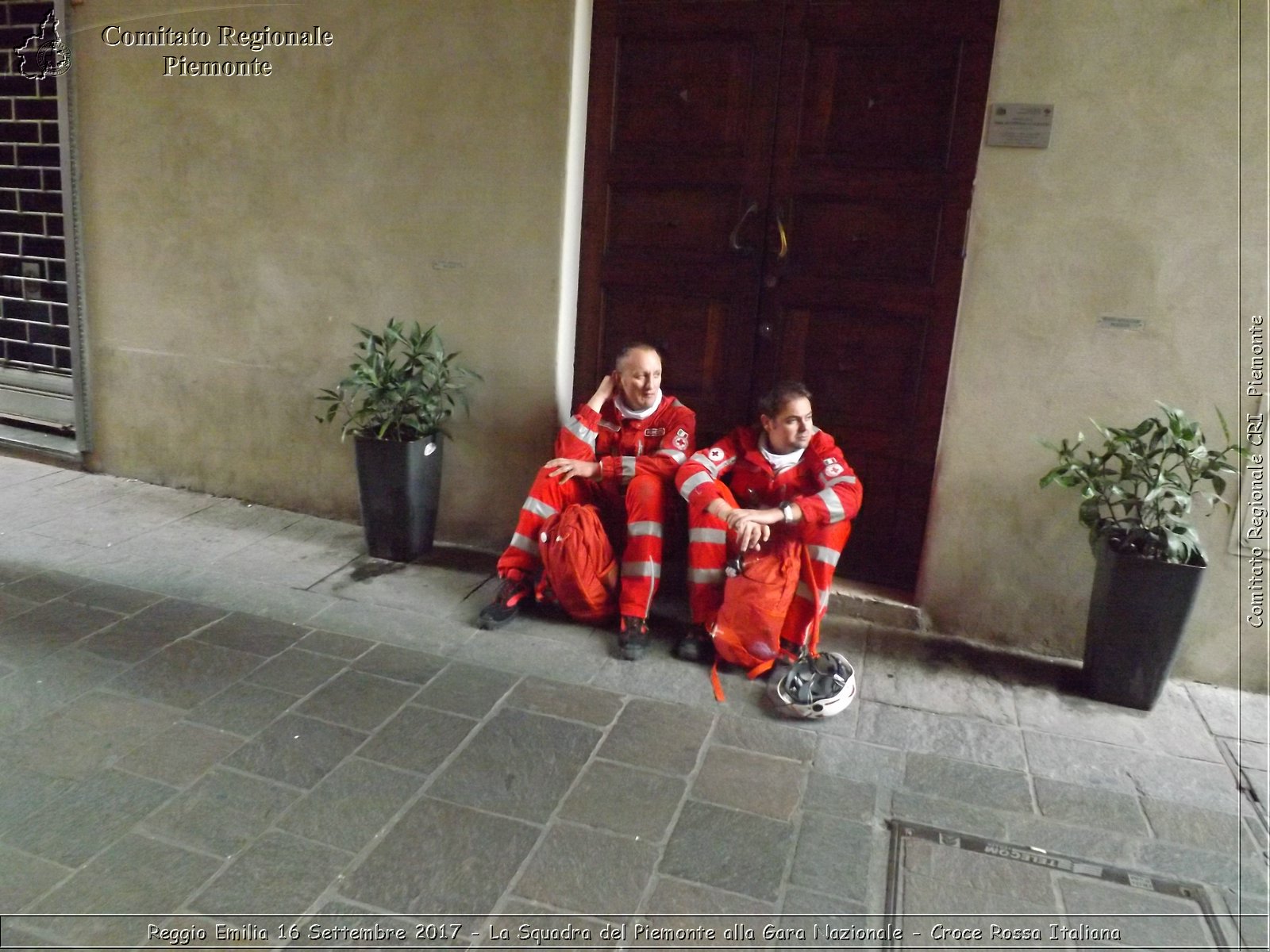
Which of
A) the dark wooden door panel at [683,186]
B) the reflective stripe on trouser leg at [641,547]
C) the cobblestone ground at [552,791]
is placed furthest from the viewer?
the dark wooden door panel at [683,186]

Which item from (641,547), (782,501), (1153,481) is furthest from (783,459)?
(1153,481)

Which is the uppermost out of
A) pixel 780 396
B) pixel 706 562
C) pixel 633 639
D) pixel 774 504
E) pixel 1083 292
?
pixel 1083 292

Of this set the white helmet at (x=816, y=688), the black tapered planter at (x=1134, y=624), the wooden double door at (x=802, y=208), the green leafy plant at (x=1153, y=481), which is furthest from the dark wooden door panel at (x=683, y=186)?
the black tapered planter at (x=1134, y=624)

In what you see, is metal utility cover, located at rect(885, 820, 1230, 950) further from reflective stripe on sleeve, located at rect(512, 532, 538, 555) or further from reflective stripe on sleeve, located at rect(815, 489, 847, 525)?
reflective stripe on sleeve, located at rect(512, 532, 538, 555)

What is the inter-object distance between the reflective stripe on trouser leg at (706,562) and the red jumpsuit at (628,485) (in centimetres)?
17

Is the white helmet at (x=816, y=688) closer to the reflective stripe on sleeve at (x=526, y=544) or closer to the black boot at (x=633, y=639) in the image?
the black boot at (x=633, y=639)

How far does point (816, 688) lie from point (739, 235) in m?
1.94

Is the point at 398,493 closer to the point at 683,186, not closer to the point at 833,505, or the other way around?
the point at 683,186

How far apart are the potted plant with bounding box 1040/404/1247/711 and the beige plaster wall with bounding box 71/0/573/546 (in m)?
2.33

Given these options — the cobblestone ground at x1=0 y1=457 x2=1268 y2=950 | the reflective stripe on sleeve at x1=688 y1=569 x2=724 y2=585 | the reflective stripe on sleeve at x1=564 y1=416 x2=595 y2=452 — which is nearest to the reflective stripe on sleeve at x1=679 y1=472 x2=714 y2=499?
the reflective stripe on sleeve at x1=688 y1=569 x2=724 y2=585

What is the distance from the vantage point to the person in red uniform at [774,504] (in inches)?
134

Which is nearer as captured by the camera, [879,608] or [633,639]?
[633,639]

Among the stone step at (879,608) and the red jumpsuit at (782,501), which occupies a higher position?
the red jumpsuit at (782,501)

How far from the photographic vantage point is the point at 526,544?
3.85 meters
